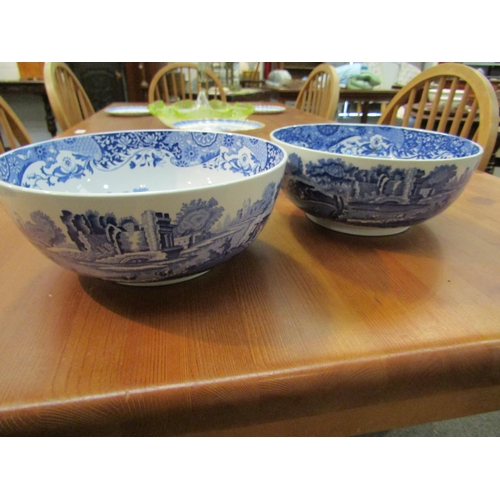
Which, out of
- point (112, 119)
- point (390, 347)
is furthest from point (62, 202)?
point (112, 119)

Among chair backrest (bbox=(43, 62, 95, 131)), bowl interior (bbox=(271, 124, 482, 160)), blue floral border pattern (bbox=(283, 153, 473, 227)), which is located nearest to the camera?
blue floral border pattern (bbox=(283, 153, 473, 227))

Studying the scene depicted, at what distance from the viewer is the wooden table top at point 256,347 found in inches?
7.9

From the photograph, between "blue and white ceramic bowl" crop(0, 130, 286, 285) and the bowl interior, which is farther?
the bowl interior

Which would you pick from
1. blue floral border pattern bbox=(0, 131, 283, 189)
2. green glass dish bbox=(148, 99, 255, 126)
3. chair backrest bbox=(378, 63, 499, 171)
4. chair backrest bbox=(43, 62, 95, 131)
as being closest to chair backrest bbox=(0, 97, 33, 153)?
chair backrest bbox=(43, 62, 95, 131)

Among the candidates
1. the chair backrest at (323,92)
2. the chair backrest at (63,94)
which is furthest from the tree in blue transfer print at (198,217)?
the chair backrest at (323,92)

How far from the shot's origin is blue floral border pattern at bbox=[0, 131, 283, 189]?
35 cm

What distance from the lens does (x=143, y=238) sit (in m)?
0.21

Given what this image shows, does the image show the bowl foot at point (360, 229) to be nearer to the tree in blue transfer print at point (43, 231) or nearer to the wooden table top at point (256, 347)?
the wooden table top at point (256, 347)

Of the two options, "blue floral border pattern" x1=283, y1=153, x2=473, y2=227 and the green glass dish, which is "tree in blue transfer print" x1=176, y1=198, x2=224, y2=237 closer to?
"blue floral border pattern" x1=283, y1=153, x2=473, y2=227

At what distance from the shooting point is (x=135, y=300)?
27 centimetres

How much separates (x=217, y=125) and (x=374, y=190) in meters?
0.59

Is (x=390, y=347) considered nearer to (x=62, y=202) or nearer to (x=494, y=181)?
(x=62, y=202)

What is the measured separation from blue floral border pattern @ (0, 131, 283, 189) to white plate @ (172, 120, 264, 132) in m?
0.36

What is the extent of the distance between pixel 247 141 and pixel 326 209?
12 centimetres
